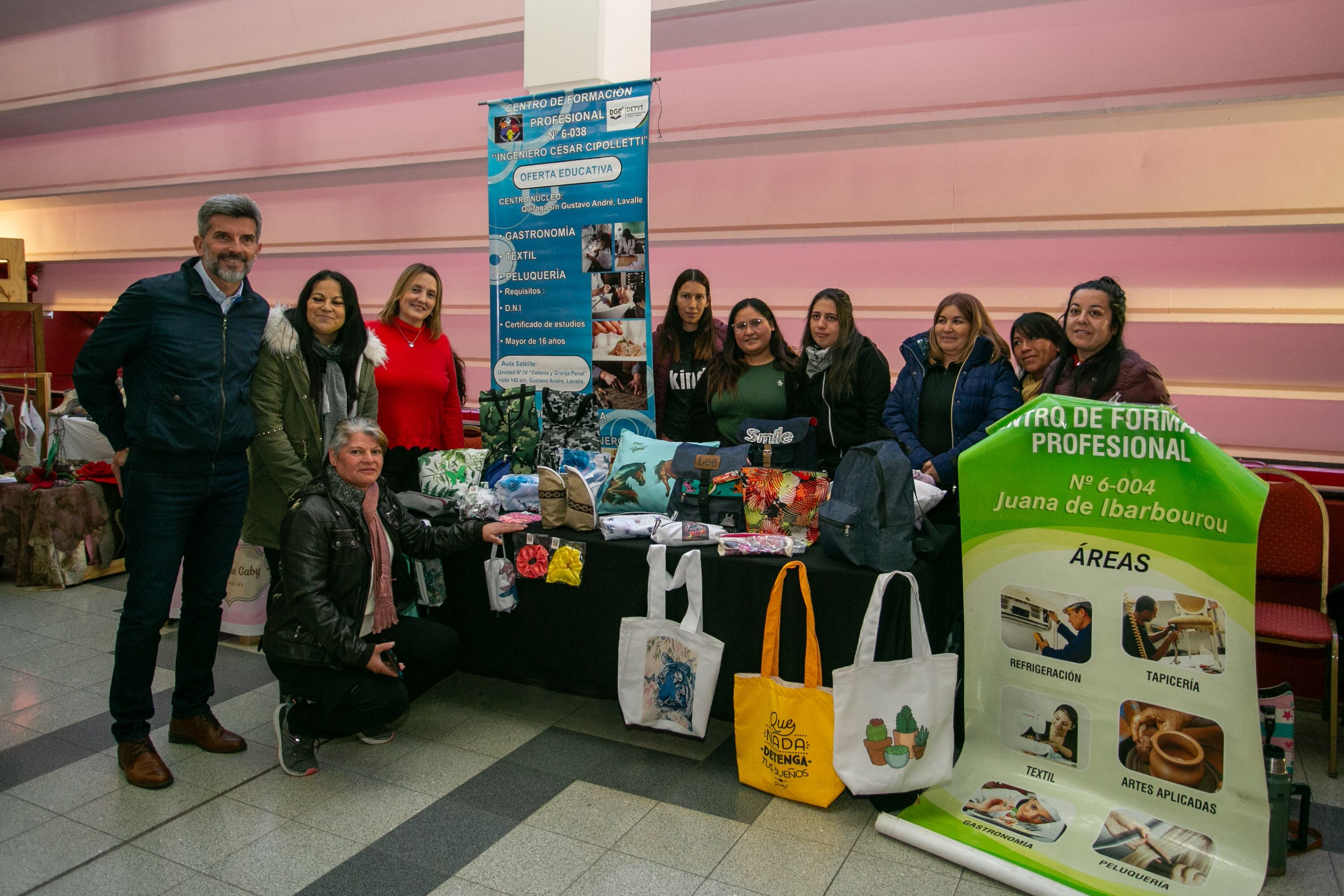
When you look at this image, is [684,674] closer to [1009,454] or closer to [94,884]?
[1009,454]

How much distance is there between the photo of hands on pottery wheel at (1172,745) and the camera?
2.31 metres

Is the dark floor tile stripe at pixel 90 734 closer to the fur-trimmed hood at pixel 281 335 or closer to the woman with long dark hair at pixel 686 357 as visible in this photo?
the fur-trimmed hood at pixel 281 335

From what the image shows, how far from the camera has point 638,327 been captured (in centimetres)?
386

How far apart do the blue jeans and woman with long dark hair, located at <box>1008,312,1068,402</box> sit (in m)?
2.90

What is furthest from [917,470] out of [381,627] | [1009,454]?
[381,627]

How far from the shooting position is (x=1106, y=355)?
10.0 feet

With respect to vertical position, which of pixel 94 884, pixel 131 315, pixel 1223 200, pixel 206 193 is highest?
pixel 206 193

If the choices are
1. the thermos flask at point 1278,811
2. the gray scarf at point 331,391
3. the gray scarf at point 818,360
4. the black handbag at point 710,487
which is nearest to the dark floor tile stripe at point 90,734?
the gray scarf at point 331,391

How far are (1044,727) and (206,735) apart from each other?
2.69m

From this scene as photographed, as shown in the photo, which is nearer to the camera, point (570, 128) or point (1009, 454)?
point (1009, 454)

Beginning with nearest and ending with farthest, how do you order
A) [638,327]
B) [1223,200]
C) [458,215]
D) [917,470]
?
[917,470] < [638,327] < [1223,200] < [458,215]

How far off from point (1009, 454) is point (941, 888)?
1.19 m

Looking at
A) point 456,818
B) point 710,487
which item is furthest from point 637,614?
point 456,818

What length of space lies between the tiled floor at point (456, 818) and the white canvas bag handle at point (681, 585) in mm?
516
